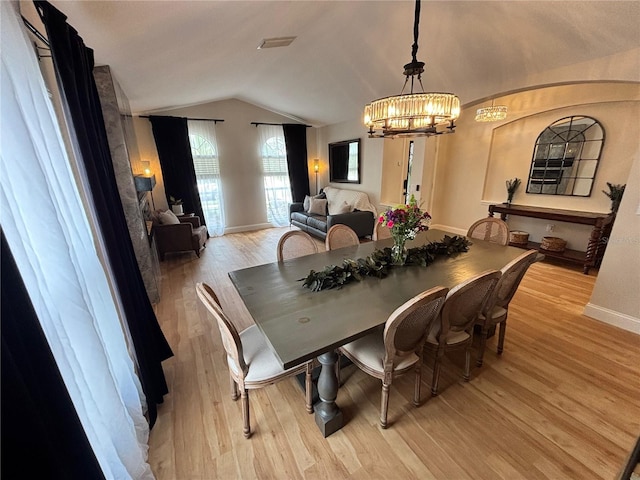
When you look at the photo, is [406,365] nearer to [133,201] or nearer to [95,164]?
[95,164]

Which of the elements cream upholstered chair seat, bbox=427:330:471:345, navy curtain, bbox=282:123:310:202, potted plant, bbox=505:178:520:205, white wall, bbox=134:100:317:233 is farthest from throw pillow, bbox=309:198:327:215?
cream upholstered chair seat, bbox=427:330:471:345

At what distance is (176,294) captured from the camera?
333 cm

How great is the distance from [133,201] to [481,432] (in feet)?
11.5

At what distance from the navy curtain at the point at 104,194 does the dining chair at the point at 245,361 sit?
0.55 metres

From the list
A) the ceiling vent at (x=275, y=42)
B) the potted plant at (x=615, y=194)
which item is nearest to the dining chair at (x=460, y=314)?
the ceiling vent at (x=275, y=42)

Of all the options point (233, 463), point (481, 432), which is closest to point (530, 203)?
point (481, 432)

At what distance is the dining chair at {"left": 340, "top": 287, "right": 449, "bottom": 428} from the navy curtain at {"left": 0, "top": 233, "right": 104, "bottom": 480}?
4.06 feet

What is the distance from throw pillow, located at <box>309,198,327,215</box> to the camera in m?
5.88

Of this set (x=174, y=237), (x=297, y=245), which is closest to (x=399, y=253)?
(x=297, y=245)

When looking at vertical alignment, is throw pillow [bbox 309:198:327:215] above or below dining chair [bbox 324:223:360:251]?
below

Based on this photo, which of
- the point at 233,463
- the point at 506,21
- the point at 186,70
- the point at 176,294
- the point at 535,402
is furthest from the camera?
the point at 176,294

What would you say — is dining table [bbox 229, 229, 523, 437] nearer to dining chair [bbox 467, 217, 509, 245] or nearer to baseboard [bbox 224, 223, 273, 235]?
dining chair [bbox 467, 217, 509, 245]

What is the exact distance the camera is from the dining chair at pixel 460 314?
154 centimetres

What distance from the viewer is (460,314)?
5.51 feet
